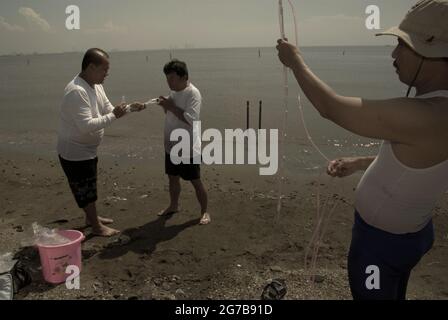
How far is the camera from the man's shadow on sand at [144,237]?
465 cm

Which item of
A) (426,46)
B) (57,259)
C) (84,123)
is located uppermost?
(426,46)

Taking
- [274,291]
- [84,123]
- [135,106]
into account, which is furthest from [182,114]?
[274,291]

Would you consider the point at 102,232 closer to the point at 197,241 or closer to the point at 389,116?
the point at 197,241

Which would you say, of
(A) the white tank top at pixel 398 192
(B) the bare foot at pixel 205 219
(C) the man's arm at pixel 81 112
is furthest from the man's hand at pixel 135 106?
(A) the white tank top at pixel 398 192

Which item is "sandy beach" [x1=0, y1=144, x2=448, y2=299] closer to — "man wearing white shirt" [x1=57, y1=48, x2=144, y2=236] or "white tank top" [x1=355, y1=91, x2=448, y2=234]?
"man wearing white shirt" [x1=57, y1=48, x2=144, y2=236]

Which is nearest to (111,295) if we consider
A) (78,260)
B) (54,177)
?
(78,260)

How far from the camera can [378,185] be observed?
2072 mm

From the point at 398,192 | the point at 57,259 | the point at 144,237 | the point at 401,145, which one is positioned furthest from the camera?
the point at 144,237

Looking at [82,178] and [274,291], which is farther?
[82,178]

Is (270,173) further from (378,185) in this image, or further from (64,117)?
(378,185)

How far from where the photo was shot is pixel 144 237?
16.6ft

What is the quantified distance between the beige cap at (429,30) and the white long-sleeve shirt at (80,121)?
3.50 metres

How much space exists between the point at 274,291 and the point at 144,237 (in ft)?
6.96
